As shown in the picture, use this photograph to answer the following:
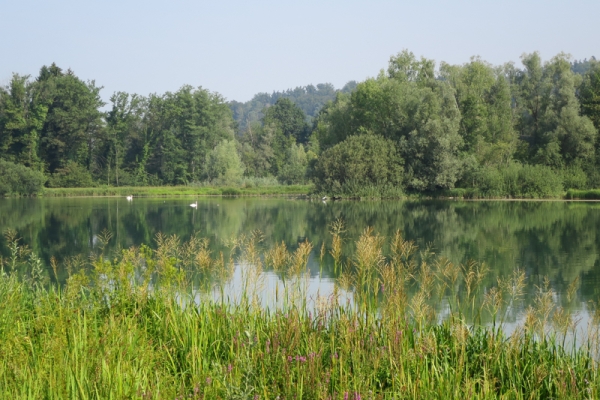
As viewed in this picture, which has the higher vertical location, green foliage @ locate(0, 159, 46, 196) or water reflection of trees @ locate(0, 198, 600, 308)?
green foliage @ locate(0, 159, 46, 196)

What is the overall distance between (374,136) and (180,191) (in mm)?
21397

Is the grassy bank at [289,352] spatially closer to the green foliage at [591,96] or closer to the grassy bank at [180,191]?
the green foliage at [591,96]

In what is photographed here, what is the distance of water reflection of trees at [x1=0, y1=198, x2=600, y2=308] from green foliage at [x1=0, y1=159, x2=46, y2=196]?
2441 centimetres

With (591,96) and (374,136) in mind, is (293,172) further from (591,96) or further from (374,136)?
(591,96)

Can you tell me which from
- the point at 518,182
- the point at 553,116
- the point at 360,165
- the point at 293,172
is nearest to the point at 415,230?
the point at 518,182

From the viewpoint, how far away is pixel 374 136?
169 ft

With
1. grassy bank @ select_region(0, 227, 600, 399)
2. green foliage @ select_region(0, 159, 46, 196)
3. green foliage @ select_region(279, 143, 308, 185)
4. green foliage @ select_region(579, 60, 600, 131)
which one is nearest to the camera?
grassy bank @ select_region(0, 227, 600, 399)

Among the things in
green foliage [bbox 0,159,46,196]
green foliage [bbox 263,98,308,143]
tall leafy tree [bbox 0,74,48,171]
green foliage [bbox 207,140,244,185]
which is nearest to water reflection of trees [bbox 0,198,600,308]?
green foliage [bbox 0,159,46,196]

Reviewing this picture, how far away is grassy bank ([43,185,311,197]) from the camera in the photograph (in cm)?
6070

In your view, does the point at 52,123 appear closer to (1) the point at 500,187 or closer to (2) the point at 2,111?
(2) the point at 2,111

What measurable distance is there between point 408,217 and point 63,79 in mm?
50210

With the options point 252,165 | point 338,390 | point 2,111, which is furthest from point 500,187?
point 2,111

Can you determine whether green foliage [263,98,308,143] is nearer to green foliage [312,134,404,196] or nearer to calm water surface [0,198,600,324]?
green foliage [312,134,404,196]

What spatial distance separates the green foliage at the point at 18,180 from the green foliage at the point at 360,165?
89.5 feet
